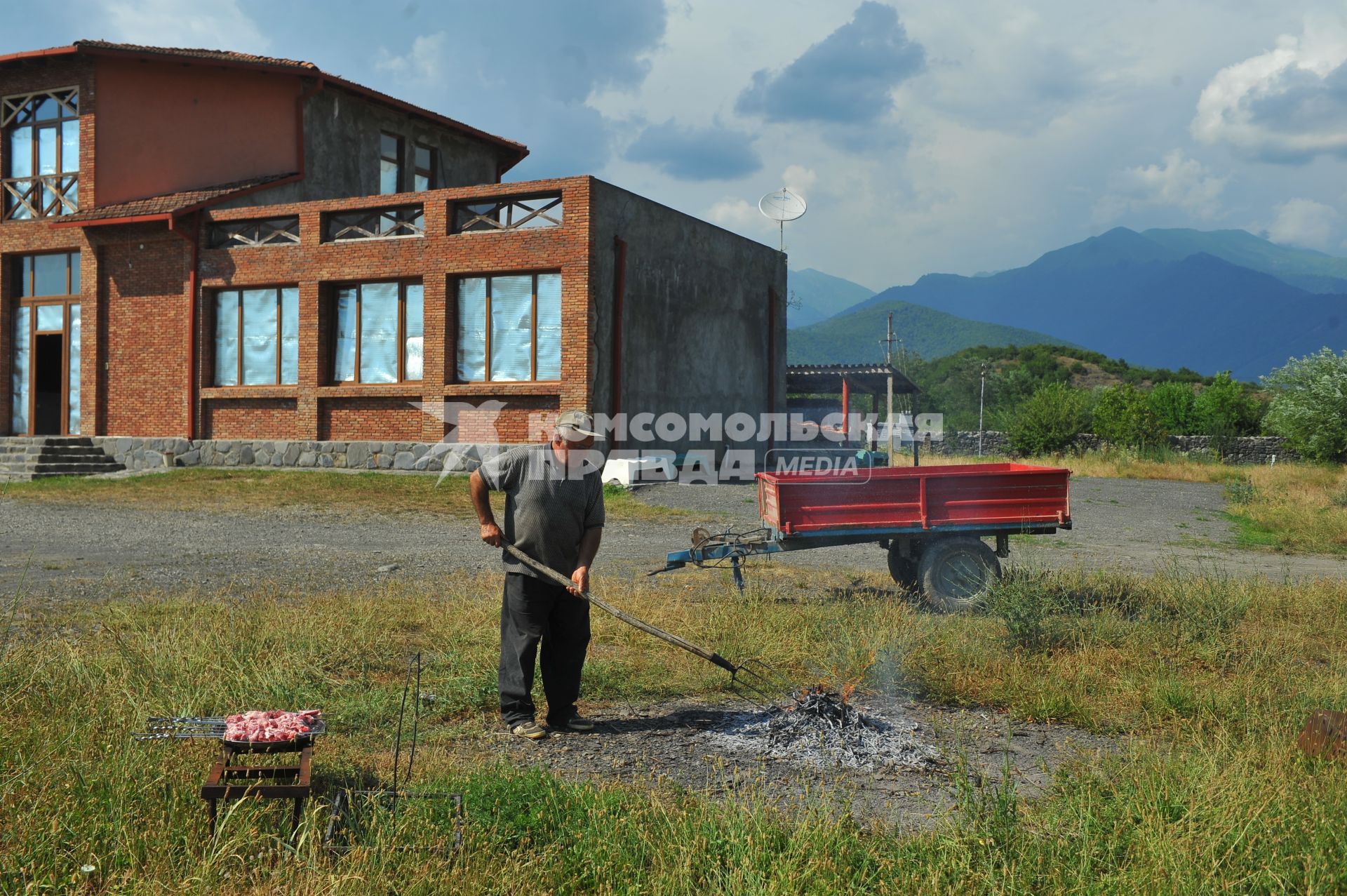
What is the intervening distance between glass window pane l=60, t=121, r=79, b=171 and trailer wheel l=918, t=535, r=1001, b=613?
2219 cm

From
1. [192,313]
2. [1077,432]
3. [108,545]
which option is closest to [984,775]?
[108,545]

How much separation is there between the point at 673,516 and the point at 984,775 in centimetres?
1179

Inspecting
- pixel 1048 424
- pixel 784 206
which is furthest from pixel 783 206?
pixel 1048 424

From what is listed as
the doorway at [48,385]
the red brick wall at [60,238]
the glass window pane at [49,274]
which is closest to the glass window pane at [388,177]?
the red brick wall at [60,238]

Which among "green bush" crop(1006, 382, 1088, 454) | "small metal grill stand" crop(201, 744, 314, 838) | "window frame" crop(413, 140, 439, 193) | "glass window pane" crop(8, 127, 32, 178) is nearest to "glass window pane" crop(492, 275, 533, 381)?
"window frame" crop(413, 140, 439, 193)

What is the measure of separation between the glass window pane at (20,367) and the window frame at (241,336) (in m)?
5.16

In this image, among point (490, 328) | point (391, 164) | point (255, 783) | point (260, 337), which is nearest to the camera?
point (255, 783)

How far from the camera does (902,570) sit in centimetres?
970

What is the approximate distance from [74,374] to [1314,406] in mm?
32218

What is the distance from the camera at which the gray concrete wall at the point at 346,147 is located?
23859 mm

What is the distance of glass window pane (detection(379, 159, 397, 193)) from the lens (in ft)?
85.5

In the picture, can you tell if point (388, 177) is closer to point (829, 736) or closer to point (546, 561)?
point (546, 561)

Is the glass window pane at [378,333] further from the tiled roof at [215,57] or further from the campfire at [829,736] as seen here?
the campfire at [829,736]

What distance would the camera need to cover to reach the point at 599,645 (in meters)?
7.59
